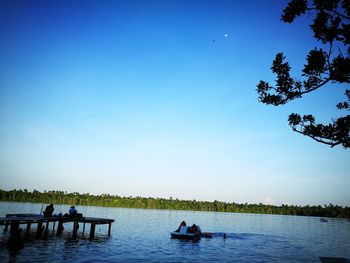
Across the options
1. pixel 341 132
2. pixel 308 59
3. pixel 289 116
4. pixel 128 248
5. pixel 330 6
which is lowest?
pixel 128 248

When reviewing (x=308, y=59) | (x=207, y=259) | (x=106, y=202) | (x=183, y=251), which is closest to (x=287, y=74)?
(x=308, y=59)

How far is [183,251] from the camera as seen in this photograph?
3516 cm

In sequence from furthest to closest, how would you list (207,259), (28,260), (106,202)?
(106,202) < (207,259) < (28,260)

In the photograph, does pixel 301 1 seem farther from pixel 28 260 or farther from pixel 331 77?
pixel 28 260

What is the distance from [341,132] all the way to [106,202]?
18330 centimetres

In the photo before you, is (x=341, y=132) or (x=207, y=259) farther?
(x=207, y=259)

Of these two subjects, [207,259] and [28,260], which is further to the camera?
[207,259]

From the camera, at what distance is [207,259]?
102 feet

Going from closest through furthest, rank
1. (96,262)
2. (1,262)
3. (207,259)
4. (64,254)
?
(1,262)
(96,262)
(64,254)
(207,259)

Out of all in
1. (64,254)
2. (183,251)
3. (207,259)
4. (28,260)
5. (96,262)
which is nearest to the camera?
(28,260)

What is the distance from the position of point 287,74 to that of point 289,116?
165 cm

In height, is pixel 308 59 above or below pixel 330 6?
below

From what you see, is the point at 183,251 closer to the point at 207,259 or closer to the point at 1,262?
the point at 207,259

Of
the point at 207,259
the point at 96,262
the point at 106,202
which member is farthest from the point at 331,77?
the point at 106,202
